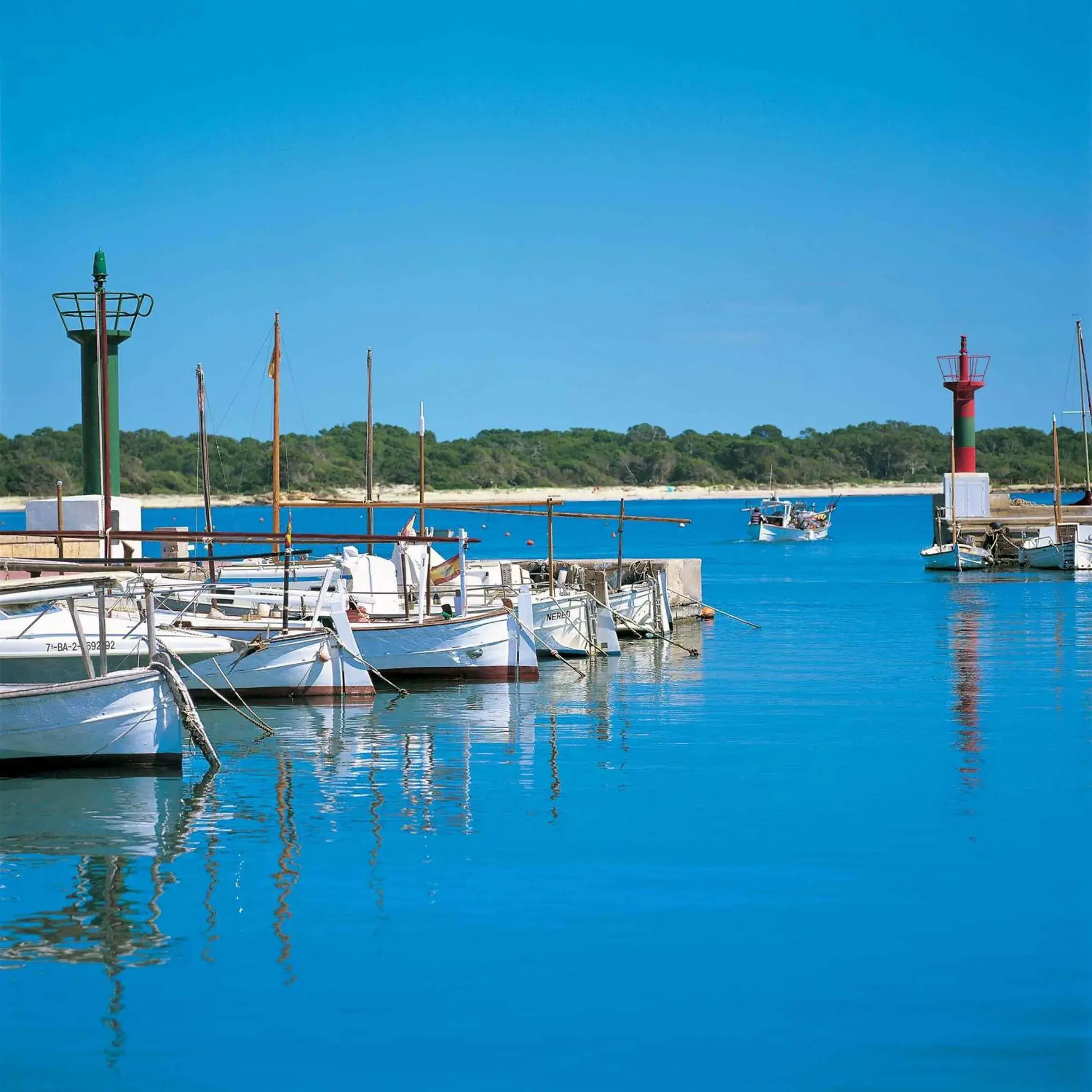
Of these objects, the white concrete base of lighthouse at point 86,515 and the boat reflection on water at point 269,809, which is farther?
the white concrete base of lighthouse at point 86,515

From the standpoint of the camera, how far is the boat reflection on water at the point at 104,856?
1225cm

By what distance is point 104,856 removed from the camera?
49.8ft

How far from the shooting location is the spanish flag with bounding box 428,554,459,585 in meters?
36.1

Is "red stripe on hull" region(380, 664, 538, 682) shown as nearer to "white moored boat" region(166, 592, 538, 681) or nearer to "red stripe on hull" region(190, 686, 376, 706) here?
"white moored boat" region(166, 592, 538, 681)

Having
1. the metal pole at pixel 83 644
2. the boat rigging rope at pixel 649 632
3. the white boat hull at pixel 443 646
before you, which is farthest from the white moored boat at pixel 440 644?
the metal pole at pixel 83 644

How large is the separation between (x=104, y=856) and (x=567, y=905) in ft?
15.2

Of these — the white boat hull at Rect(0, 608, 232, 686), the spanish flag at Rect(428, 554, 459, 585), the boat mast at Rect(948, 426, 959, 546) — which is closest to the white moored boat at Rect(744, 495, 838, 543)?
the boat mast at Rect(948, 426, 959, 546)

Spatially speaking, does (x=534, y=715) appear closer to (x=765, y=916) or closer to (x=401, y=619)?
(x=401, y=619)

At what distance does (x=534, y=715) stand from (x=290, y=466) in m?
154

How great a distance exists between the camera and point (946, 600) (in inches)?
1957

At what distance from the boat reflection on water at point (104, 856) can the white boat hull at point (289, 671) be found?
19.0 feet

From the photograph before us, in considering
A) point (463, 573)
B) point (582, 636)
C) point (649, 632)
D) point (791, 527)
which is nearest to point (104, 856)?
point (463, 573)

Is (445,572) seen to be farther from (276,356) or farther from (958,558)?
(958,558)

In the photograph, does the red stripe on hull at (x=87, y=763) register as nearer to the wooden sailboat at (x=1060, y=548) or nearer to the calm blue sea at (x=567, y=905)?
the calm blue sea at (x=567, y=905)
